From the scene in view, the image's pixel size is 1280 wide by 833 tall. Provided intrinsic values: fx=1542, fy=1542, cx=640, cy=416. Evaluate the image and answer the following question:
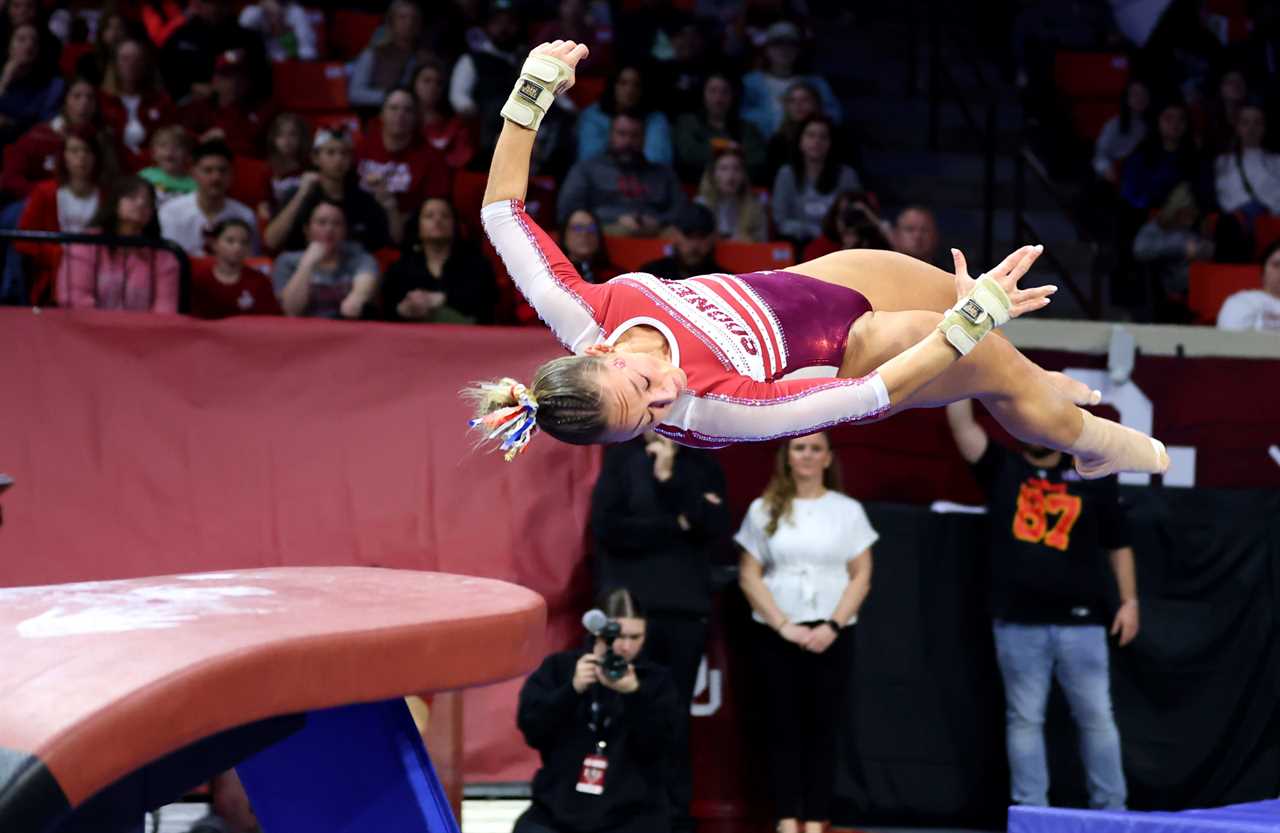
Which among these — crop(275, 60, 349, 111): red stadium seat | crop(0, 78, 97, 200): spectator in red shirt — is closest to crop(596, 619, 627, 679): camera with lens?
crop(0, 78, 97, 200): spectator in red shirt

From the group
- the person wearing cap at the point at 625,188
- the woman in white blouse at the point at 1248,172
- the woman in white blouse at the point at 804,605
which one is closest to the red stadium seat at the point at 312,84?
the person wearing cap at the point at 625,188

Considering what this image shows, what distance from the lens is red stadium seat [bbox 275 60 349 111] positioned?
8.76 m

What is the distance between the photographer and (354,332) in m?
6.29

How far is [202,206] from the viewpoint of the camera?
7219mm

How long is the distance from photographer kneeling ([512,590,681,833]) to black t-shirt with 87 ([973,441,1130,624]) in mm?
1647

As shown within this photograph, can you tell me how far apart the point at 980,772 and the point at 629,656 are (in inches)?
75.1

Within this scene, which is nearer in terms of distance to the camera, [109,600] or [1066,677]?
[109,600]

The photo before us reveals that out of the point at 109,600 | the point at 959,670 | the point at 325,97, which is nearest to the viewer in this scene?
the point at 109,600

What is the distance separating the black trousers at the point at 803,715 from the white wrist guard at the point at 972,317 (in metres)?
2.74

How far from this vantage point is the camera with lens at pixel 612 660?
5402 millimetres

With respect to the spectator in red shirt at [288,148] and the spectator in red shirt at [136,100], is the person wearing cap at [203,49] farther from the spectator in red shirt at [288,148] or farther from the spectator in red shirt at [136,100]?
the spectator in red shirt at [288,148]

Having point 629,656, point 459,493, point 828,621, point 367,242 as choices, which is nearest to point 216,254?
point 367,242

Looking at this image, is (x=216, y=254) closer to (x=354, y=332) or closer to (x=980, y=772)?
(x=354, y=332)

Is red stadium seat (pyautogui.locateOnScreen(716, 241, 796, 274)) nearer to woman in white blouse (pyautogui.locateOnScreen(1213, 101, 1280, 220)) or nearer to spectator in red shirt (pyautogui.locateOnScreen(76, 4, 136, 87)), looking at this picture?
woman in white blouse (pyautogui.locateOnScreen(1213, 101, 1280, 220))
